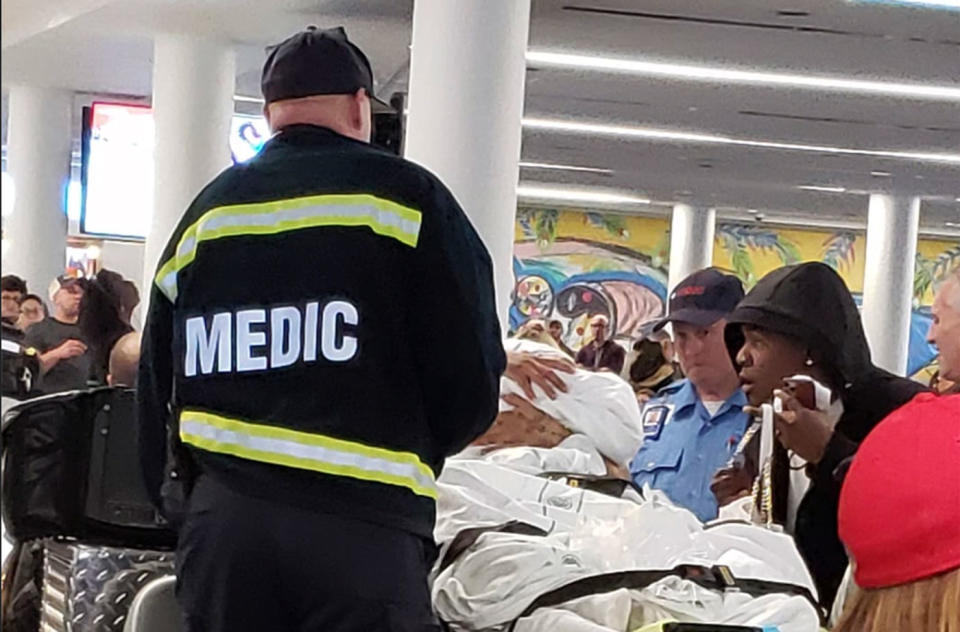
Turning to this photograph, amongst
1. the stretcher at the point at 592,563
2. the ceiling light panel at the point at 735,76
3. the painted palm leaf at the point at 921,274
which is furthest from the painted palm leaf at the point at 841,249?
the stretcher at the point at 592,563

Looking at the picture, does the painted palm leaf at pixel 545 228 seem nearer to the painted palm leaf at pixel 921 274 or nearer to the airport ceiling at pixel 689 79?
the airport ceiling at pixel 689 79

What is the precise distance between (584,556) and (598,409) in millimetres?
753

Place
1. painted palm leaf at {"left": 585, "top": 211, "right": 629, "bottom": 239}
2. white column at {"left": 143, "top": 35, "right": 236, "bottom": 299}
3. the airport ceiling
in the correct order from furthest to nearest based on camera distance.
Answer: painted palm leaf at {"left": 585, "top": 211, "right": 629, "bottom": 239}, white column at {"left": 143, "top": 35, "right": 236, "bottom": 299}, the airport ceiling

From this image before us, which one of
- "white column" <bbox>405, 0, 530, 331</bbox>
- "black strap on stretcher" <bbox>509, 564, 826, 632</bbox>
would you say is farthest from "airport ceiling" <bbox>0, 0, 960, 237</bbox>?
"black strap on stretcher" <bbox>509, 564, 826, 632</bbox>

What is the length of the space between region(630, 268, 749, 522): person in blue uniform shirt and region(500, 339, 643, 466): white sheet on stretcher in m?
0.28

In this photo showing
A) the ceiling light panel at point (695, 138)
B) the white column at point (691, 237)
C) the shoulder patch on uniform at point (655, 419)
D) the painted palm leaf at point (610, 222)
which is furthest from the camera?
the painted palm leaf at point (610, 222)

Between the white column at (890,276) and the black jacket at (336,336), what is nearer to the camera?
the black jacket at (336,336)

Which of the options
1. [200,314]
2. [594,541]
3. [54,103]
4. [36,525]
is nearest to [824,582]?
[594,541]

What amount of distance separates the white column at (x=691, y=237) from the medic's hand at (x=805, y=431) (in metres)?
8.27

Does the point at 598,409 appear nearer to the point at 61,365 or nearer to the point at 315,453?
the point at 315,453

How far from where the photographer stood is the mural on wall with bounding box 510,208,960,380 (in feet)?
36.3

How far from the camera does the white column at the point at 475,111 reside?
167 inches

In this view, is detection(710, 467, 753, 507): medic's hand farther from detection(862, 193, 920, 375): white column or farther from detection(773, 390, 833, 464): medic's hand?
detection(862, 193, 920, 375): white column

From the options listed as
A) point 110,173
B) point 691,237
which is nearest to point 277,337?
point 110,173
